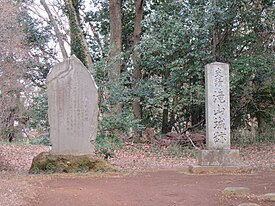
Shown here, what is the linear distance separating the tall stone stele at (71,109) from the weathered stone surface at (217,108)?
2.76m

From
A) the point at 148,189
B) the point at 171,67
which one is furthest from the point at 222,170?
the point at 171,67

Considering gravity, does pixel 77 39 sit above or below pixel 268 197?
above

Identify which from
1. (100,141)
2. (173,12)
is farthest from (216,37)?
(100,141)

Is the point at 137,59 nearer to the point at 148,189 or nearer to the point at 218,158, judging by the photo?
the point at 218,158

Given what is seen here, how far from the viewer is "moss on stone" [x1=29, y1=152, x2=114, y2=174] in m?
9.29

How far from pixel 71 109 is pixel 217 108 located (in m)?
3.52

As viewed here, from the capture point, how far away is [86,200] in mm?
5953

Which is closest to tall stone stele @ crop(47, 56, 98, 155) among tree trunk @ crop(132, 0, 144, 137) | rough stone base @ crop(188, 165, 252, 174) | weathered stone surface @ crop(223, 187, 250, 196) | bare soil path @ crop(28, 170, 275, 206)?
bare soil path @ crop(28, 170, 275, 206)

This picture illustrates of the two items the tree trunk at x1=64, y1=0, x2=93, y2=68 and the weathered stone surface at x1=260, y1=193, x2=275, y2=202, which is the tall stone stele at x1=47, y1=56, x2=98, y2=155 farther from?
the tree trunk at x1=64, y1=0, x2=93, y2=68

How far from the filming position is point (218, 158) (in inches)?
382

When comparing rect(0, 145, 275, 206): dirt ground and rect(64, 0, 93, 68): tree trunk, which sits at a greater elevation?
rect(64, 0, 93, 68): tree trunk

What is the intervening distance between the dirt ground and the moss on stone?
468 millimetres

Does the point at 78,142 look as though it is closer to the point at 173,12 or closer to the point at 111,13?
the point at 173,12

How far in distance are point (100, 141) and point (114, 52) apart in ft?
18.0
